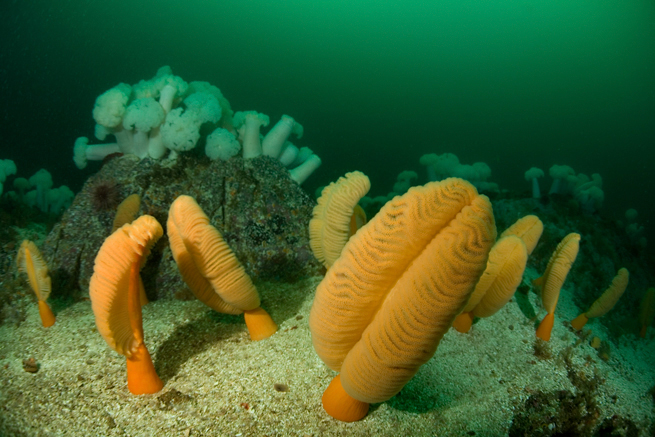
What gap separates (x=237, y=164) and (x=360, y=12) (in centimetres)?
9074

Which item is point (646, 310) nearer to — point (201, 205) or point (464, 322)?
point (464, 322)

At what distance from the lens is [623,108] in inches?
2261

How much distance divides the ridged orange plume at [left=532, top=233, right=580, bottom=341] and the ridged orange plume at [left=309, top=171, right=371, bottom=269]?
1.78 metres

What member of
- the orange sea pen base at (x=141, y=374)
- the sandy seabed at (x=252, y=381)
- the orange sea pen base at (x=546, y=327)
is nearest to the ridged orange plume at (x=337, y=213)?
the sandy seabed at (x=252, y=381)

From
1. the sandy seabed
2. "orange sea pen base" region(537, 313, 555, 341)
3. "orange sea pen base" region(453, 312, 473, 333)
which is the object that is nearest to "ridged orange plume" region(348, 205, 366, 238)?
the sandy seabed

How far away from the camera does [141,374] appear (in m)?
1.88

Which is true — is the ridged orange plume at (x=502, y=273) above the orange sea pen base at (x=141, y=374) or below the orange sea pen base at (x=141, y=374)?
above

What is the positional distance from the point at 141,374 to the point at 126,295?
1.74 feet

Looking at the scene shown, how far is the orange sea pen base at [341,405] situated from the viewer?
1.78 meters

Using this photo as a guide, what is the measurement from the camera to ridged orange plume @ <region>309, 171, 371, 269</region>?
2.36 meters

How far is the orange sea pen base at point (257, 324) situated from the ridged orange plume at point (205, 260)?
20 centimetres

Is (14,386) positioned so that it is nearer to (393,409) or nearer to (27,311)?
(27,311)

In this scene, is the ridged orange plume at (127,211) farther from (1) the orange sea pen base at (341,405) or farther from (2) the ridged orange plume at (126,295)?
(1) the orange sea pen base at (341,405)

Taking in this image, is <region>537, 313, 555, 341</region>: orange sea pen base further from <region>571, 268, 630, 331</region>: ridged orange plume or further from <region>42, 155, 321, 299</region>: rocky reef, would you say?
<region>42, 155, 321, 299</region>: rocky reef
